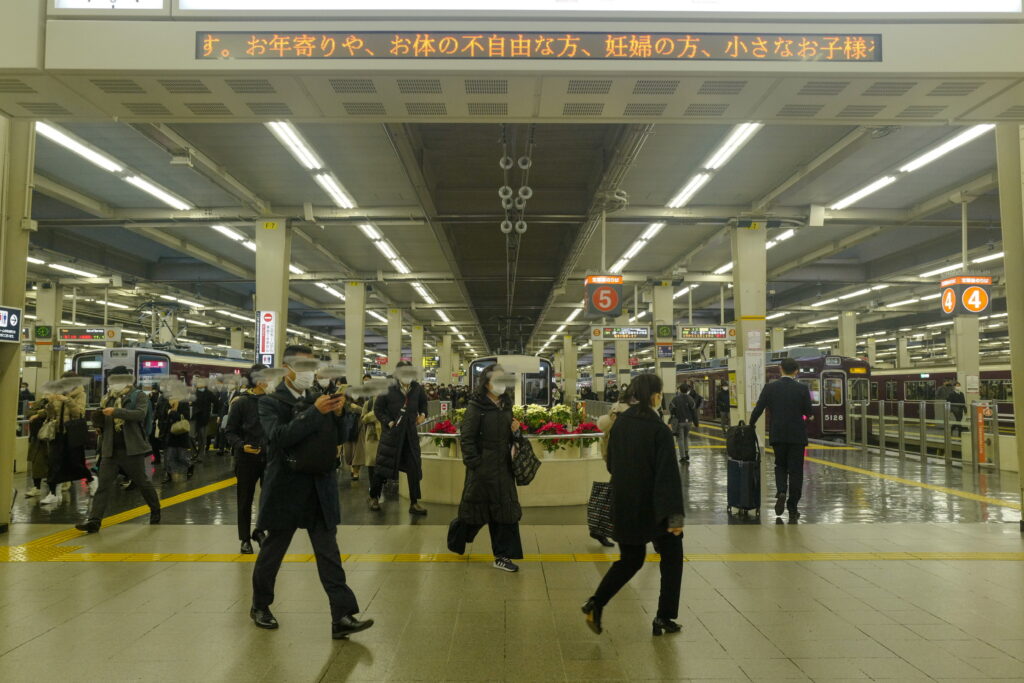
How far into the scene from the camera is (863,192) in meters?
16.3

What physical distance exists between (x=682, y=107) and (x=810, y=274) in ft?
78.3

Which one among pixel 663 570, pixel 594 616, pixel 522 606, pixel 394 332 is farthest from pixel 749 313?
pixel 394 332

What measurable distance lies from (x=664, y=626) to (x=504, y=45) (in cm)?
405

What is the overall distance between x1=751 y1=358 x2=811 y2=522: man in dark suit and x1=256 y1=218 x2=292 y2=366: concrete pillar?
42.8ft

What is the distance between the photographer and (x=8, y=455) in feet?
23.9

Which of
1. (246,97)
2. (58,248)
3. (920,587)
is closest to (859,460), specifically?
(920,587)

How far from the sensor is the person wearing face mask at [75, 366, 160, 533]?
7293mm

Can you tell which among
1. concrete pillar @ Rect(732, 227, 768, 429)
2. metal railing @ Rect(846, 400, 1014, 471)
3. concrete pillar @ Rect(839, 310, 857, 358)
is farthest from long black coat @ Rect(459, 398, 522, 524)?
concrete pillar @ Rect(839, 310, 857, 358)

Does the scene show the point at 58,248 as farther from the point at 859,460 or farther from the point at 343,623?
the point at 859,460

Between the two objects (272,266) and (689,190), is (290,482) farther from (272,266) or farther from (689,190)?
(272,266)

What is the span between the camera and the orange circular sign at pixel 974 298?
15.3m

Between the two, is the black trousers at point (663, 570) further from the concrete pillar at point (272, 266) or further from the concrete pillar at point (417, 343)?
the concrete pillar at point (417, 343)

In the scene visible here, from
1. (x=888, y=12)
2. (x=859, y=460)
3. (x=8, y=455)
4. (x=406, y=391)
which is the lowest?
(x=859, y=460)

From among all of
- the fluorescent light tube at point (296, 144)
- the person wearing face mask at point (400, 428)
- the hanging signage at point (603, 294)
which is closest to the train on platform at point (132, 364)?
the fluorescent light tube at point (296, 144)
